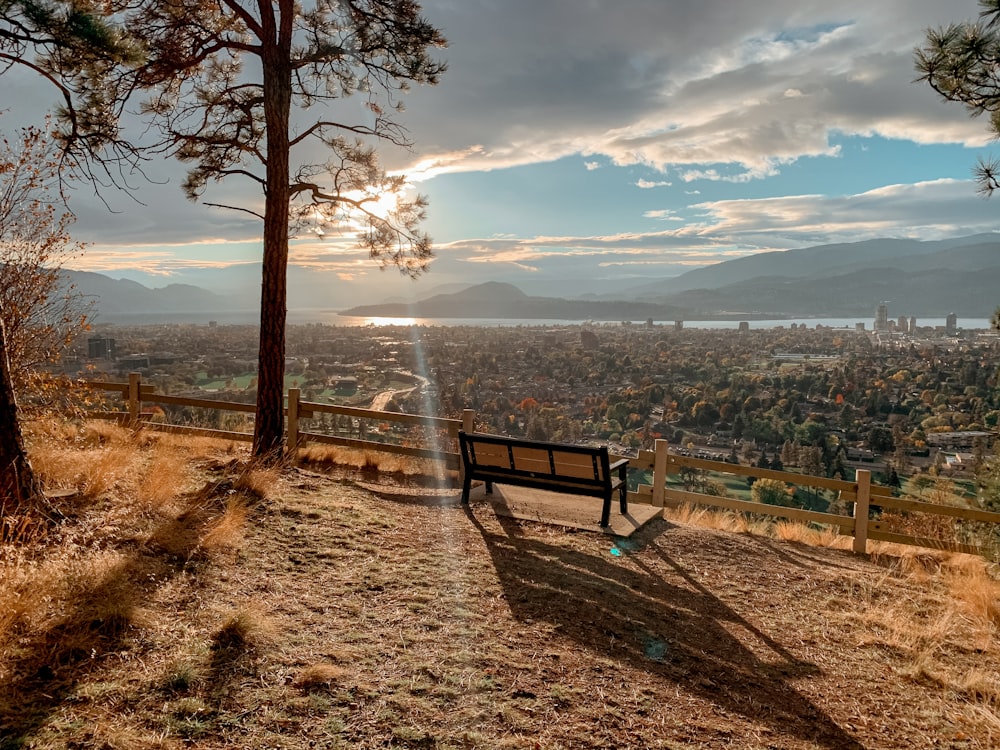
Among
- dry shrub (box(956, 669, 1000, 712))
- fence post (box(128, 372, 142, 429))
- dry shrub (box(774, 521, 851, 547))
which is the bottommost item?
dry shrub (box(774, 521, 851, 547))

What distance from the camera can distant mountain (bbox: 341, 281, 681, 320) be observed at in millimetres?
110250

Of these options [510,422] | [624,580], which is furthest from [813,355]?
[624,580]

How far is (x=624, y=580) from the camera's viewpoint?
5.55m

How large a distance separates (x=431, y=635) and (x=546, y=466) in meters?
3.31

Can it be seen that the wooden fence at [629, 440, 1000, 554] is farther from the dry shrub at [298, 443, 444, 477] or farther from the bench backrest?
the dry shrub at [298, 443, 444, 477]

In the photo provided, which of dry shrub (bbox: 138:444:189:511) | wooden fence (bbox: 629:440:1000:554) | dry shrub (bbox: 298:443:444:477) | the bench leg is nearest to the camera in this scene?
dry shrub (bbox: 138:444:189:511)

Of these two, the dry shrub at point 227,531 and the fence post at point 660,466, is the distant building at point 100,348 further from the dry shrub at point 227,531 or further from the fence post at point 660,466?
the fence post at point 660,466

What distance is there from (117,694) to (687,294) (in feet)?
465

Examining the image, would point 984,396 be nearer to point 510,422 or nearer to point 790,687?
point 510,422

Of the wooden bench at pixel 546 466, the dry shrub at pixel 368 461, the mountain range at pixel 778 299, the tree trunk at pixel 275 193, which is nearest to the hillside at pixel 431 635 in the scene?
the wooden bench at pixel 546 466

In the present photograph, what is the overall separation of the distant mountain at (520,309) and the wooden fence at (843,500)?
319ft

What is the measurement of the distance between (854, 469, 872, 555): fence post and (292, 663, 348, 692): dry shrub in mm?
6866

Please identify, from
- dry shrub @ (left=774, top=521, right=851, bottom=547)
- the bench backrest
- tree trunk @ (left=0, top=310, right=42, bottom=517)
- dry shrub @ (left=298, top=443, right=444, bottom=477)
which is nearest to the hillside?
tree trunk @ (left=0, top=310, right=42, bottom=517)

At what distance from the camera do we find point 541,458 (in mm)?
7043
